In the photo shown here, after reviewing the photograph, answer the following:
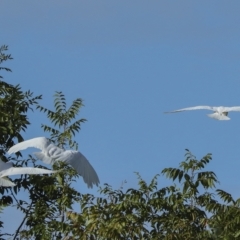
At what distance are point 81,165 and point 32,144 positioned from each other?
568mm

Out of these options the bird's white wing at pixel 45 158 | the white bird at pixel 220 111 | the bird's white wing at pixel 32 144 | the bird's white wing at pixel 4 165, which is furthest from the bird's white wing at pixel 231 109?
the bird's white wing at pixel 4 165

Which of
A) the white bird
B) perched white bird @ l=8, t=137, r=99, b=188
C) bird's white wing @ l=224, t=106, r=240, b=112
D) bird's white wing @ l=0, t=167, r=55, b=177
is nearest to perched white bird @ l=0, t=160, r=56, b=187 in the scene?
bird's white wing @ l=0, t=167, r=55, b=177

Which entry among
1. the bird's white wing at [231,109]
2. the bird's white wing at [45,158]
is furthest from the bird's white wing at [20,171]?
the bird's white wing at [231,109]

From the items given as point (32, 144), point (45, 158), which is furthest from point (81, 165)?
point (32, 144)

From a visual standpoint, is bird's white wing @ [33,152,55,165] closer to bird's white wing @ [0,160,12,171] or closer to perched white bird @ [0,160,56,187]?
perched white bird @ [0,160,56,187]

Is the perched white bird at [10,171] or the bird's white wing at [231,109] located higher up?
the bird's white wing at [231,109]

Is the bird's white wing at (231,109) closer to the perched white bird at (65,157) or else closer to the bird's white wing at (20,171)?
the perched white bird at (65,157)

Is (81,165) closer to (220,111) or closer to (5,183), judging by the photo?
(5,183)

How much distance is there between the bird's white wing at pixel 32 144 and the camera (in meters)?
11.5

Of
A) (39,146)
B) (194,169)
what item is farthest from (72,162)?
(194,169)

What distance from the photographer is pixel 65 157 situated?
37.2ft

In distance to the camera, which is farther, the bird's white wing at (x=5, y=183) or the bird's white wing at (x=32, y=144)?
the bird's white wing at (x=5, y=183)

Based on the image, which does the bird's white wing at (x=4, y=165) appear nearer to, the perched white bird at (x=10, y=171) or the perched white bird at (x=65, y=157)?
the perched white bird at (x=10, y=171)

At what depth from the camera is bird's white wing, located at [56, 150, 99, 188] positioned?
11.3 metres
